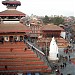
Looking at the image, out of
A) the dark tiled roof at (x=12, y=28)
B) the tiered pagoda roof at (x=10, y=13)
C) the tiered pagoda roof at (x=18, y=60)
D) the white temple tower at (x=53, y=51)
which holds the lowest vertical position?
the white temple tower at (x=53, y=51)

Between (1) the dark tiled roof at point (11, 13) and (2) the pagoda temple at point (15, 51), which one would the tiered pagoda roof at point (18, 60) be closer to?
(2) the pagoda temple at point (15, 51)

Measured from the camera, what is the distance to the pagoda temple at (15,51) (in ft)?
66.5

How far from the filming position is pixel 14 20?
21.7 m

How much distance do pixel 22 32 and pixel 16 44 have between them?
1.05 meters

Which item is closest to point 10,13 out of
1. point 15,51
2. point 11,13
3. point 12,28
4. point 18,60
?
point 11,13

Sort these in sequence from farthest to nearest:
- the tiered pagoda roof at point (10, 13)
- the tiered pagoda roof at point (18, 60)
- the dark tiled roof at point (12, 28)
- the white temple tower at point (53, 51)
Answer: the white temple tower at point (53, 51) < the tiered pagoda roof at point (10, 13) < the dark tiled roof at point (12, 28) < the tiered pagoda roof at point (18, 60)

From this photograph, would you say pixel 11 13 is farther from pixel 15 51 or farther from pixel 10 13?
pixel 15 51

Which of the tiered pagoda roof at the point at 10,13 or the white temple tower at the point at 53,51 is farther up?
the tiered pagoda roof at the point at 10,13

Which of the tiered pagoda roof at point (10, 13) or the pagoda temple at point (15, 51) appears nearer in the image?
the pagoda temple at point (15, 51)

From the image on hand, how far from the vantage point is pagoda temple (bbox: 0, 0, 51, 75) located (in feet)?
66.5

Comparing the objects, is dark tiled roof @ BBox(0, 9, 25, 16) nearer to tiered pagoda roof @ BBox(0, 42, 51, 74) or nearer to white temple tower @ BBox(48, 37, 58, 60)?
tiered pagoda roof @ BBox(0, 42, 51, 74)

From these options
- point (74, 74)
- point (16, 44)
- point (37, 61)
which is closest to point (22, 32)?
point (16, 44)

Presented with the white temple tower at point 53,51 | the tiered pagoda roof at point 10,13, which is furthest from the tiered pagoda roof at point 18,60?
the white temple tower at point 53,51

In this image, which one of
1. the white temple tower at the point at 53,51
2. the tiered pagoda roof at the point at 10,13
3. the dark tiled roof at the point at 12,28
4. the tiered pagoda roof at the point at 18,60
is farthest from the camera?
the white temple tower at the point at 53,51
